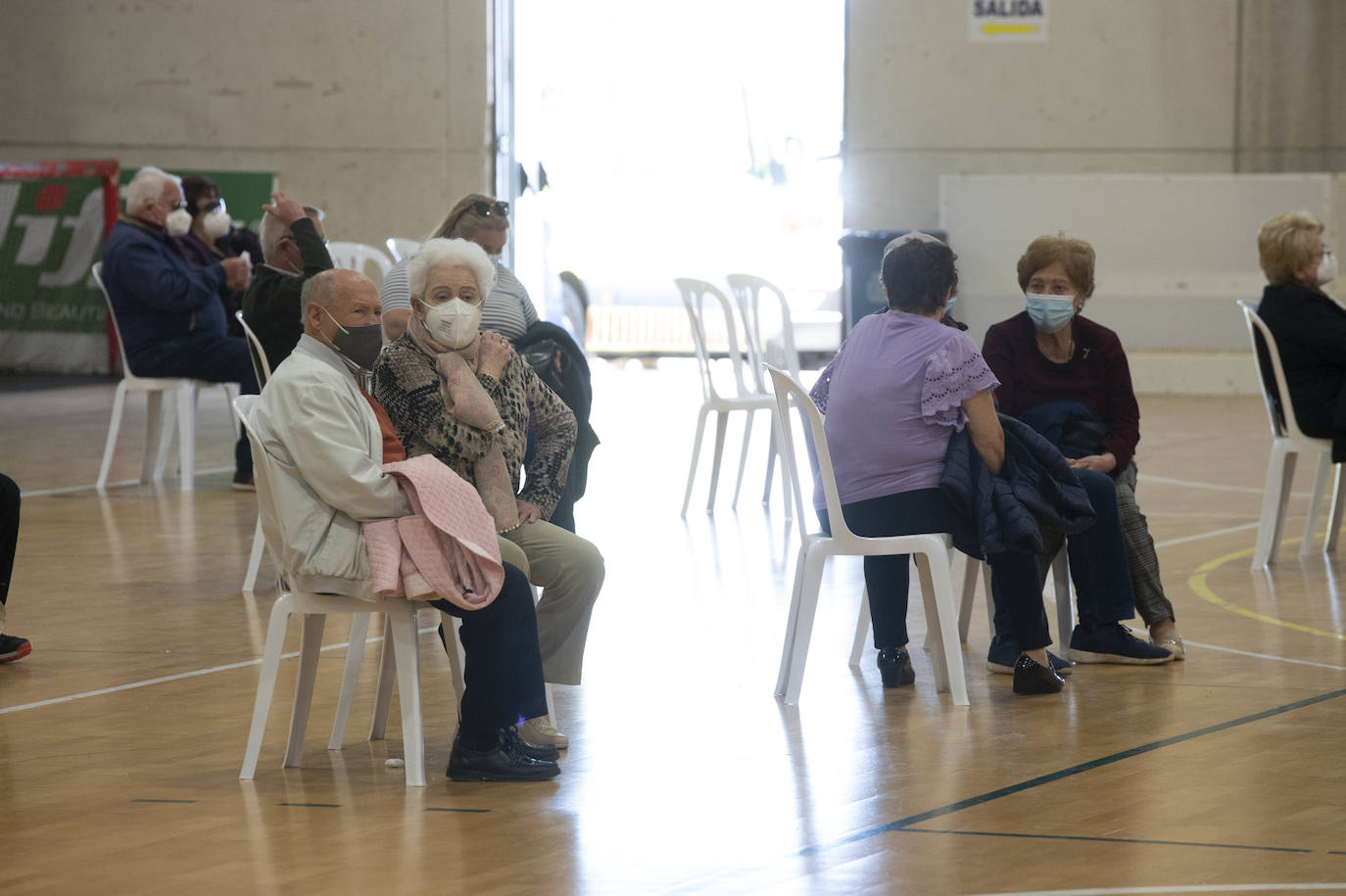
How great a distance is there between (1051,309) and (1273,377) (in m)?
1.92

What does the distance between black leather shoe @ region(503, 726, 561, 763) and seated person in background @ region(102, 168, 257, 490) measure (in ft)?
15.3

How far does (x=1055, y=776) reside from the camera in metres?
3.60

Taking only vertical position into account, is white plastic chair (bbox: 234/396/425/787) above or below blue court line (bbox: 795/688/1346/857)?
above

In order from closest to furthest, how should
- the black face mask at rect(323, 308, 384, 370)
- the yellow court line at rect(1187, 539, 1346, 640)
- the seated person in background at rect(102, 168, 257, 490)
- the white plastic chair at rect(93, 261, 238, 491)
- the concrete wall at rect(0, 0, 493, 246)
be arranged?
1. the black face mask at rect(323, 308, 384, 370)
2. the yellow court line at rect(1187, 539, 1346, 640)
3. the seated person in background at rect(102, 168, 257, 490)
4. the white plastic chair at rect(93, 261, 238, 491)
5. the concrete wall at rect(0, 0, 493, 246)

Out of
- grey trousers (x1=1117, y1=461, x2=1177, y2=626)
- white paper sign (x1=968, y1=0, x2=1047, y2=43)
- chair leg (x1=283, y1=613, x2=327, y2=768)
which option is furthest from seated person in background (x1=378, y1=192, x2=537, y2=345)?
white paper sign (x1=968, y1=0, x2=1047, y2=43)

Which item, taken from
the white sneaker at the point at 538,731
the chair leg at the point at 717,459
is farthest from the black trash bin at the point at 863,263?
the white sneaker at the point at 538,731

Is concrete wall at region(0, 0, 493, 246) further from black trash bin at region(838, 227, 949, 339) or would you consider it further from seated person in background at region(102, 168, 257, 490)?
seated person in background at region(102, 168, 257, 490)

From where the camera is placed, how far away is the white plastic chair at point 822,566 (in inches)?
166

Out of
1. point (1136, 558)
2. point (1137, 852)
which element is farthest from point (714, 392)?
point (1137, 852)

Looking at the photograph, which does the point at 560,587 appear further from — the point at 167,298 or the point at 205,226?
the point at 205,226

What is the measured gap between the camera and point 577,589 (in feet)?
12.9

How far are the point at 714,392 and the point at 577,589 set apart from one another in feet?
12.2

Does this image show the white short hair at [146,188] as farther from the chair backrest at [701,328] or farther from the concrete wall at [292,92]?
the concrete wall at [292,92]

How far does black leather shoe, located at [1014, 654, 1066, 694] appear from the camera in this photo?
14.2ft
